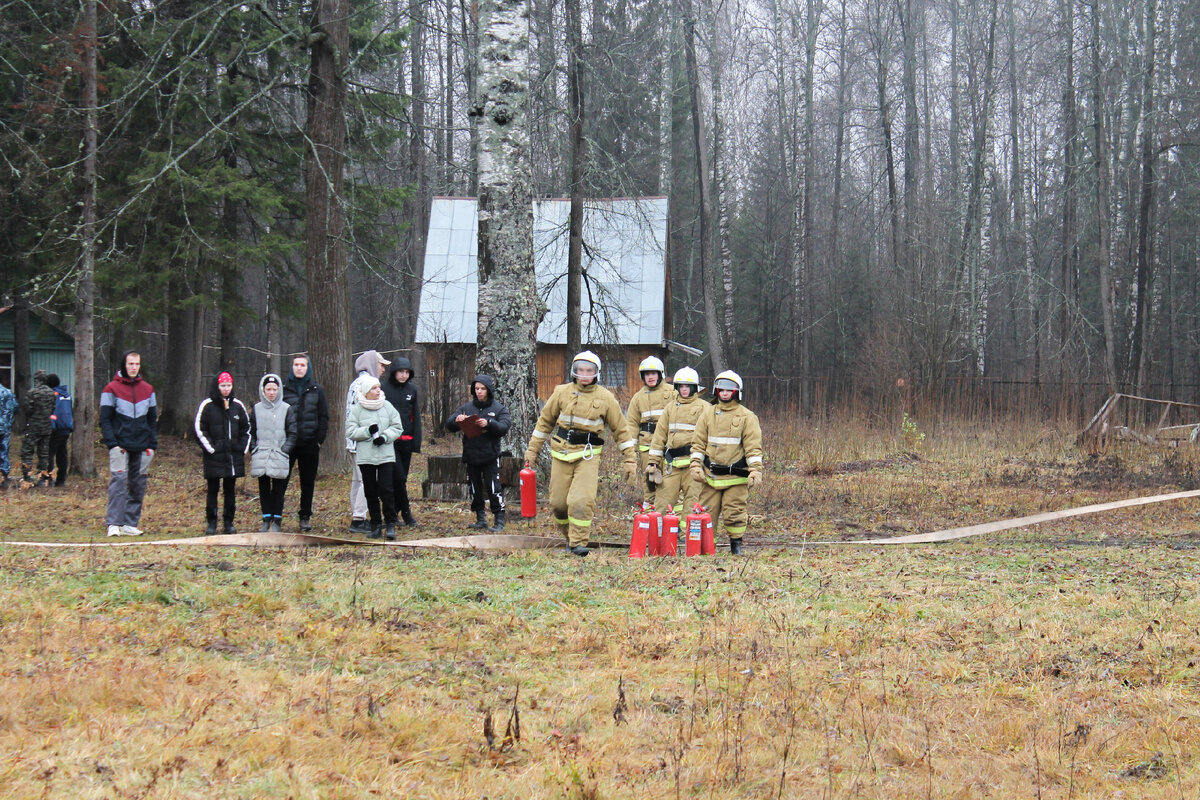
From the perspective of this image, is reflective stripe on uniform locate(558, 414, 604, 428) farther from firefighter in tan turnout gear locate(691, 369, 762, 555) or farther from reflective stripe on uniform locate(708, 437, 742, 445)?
reflective stripe on uniform locate(708, 437, 742, 445)

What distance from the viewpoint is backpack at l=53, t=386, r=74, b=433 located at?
18250mm

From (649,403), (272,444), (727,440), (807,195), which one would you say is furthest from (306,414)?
(807,195)

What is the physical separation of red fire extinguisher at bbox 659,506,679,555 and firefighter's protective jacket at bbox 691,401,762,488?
0.66m

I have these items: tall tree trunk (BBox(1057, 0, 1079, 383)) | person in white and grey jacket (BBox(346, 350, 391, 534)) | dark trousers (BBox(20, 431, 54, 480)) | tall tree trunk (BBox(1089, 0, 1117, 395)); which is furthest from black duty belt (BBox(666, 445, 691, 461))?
tall tree trunk (BBox(1089, 0, 1117, 395))

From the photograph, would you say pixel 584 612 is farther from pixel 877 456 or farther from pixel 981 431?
pixel 981 431

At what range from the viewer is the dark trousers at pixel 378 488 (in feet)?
37.3

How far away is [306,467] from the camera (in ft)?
38.8

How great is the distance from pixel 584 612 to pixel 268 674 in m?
2.40

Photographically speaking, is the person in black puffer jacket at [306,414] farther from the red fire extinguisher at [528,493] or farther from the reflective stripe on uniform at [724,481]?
the reflective stripe on uniform at [724,481]

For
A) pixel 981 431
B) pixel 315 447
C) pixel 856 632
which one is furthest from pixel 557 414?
pixel 981 431

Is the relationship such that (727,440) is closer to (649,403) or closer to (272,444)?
(649,403)

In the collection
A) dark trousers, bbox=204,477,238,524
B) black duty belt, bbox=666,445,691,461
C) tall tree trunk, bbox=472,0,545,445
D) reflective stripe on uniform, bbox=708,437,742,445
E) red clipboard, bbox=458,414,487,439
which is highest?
tall tree trunk, bbox=472,0,545,445

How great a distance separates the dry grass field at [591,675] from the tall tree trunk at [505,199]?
3.73m

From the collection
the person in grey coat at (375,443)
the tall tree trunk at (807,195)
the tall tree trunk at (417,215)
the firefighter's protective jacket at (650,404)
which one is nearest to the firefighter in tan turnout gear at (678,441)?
the firefighter's protective jacket at (650,404)
